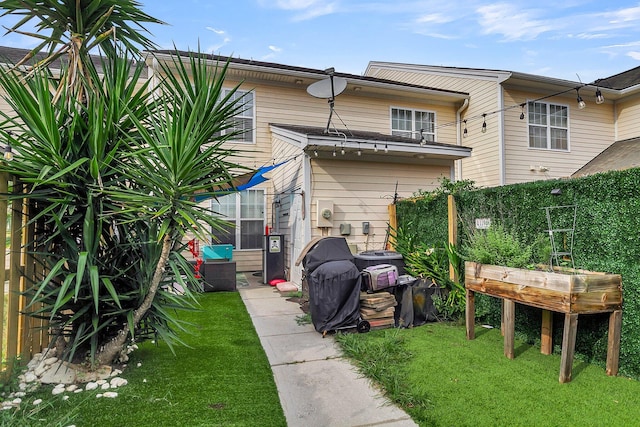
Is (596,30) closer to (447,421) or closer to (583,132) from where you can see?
(583,132)

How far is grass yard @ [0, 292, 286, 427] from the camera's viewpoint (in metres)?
2.48

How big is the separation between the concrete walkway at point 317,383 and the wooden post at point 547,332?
2.06 m

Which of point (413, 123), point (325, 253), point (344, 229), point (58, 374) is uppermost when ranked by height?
point (413, 123)

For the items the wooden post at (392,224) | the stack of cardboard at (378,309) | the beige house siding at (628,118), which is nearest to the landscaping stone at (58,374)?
the stack of cardboard at (378,309)

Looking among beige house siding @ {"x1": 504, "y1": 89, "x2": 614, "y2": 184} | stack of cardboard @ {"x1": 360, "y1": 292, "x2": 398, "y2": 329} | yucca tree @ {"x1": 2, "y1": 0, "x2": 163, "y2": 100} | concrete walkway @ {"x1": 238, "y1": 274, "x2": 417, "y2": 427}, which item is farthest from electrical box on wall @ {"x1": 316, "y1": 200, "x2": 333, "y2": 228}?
beige house siding @ {"x1": 504, "y1": 89, "x2": 614, "y2": 184}

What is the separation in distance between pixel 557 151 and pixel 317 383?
34.5 feet

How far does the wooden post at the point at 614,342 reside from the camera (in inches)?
122

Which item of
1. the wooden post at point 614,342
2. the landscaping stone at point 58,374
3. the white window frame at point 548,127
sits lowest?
the landscaping stone at point 58,374

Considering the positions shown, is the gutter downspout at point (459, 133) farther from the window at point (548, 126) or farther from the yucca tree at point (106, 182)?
the yucca tree at point (106, 182)

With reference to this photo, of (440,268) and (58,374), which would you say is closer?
(58,374)

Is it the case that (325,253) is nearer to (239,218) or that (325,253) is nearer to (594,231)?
(594,231)

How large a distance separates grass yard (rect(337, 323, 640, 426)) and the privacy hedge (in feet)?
0.81

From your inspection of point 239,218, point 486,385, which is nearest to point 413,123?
point 239,218

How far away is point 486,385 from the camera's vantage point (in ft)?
9.93
